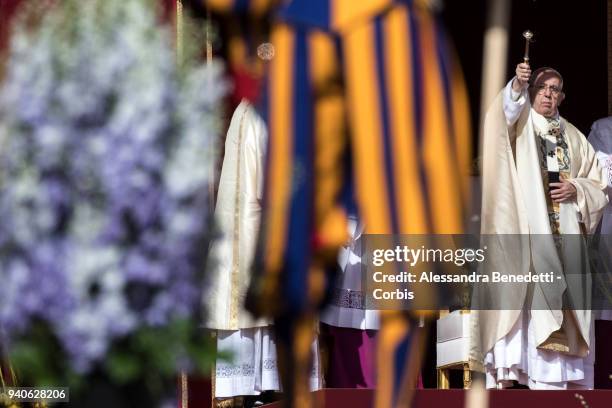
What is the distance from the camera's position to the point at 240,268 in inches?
297

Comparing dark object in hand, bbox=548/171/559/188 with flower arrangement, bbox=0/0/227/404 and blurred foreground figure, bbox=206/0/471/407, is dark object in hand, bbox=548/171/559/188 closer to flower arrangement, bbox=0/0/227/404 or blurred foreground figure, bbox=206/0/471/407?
blurred foreground figure, bbox=206/0/471/407

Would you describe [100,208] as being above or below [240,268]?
below

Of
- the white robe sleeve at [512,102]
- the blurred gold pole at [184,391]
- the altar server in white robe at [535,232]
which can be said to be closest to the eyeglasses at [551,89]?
the altar server in white robe at [535,232]

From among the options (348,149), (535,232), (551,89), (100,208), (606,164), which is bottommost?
(100,208)

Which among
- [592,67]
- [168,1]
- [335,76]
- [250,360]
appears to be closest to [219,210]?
[250,360]

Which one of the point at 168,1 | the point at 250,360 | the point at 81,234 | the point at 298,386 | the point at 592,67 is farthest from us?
the point at 592,67

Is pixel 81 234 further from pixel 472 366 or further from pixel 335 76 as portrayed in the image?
pixel 472 366

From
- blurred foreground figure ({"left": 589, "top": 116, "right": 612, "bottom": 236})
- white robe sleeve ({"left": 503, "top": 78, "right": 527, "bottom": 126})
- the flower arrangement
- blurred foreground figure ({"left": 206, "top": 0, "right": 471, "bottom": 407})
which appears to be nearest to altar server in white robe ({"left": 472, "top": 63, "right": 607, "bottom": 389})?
white robe sleeve ({"left": 503, "top": 78, "right": 527, "bottom": 126})

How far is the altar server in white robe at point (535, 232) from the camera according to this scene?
296 inches

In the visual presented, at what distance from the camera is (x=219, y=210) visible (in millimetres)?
7621

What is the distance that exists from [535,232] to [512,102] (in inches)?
25.8

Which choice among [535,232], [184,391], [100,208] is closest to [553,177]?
[535,232]

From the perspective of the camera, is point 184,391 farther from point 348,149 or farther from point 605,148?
point 348,149

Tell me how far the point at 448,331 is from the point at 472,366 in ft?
1.04
